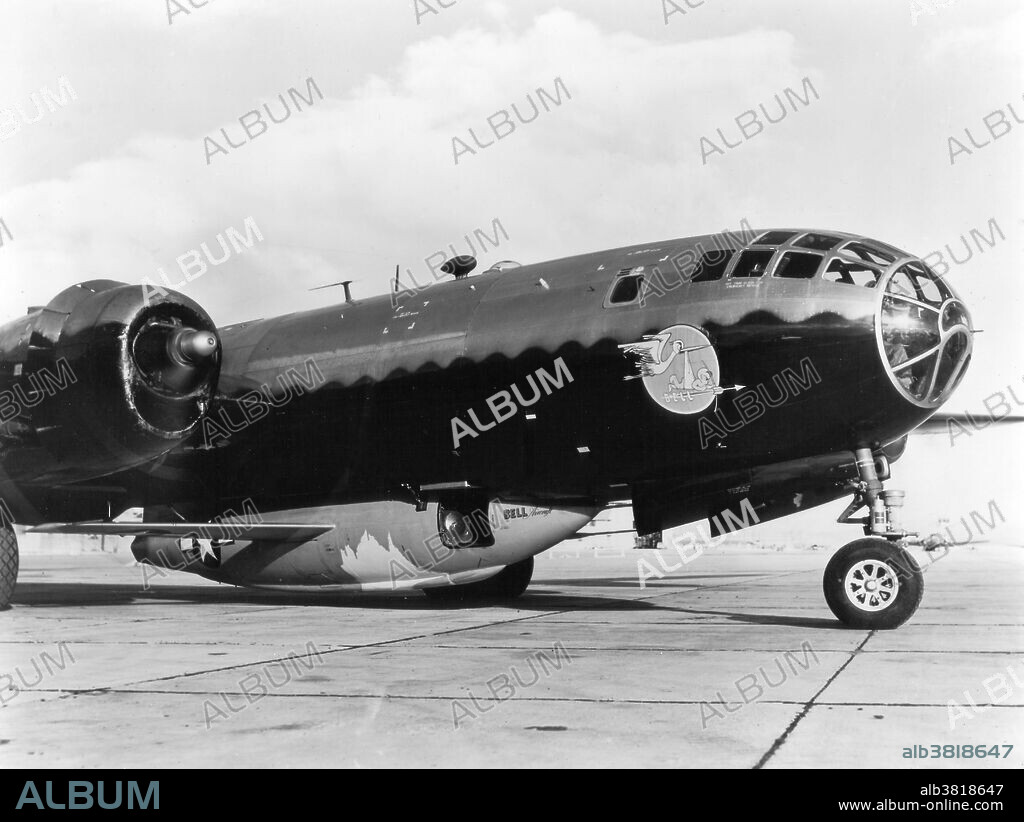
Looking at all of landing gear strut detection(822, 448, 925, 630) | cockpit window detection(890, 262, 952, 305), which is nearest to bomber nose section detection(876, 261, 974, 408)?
cockpit window detection(890, 262, 952, 305)

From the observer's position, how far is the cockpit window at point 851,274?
10.0m

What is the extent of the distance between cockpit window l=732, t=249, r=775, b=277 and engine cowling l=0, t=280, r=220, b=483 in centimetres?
592

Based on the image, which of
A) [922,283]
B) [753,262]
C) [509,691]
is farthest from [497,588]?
[509,691]

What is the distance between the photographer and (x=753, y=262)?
10.5 m

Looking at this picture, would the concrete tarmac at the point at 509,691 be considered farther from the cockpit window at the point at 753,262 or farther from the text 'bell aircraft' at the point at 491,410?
the cockpit window at the point at 753,262

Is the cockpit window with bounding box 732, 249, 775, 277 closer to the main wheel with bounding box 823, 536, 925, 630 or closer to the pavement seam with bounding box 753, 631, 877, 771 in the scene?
the main wheel with bounding box 823, 536, 925, 630

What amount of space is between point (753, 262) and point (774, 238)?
374 millimetres

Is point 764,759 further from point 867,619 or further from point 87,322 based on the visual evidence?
point 87,322

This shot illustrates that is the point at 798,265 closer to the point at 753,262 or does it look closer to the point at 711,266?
the point at 753,262

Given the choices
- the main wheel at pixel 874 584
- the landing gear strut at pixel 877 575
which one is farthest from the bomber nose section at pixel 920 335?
the main wheel at pixel 874 584

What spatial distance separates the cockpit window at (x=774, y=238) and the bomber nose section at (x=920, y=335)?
44.2 inches

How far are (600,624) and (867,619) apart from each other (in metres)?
2.72

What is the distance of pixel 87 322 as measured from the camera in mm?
11469
